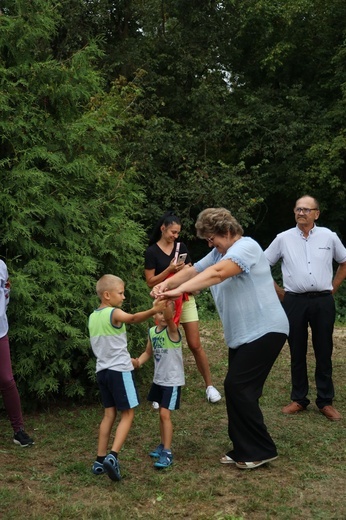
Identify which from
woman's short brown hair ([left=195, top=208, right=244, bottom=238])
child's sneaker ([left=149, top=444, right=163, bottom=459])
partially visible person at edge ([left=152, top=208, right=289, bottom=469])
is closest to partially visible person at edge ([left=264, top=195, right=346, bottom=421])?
partially visible person at edge ([left=152, top=208, right=289, bottom=469])

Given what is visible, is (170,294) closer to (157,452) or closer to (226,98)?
(157,452)

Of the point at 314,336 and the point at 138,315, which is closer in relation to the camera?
the point at 138,315

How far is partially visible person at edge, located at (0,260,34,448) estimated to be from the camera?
547 centimetres

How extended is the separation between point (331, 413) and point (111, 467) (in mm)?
2746

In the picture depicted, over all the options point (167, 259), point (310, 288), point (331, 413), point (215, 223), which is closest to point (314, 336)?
point (310, 288)

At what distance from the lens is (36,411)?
6.61 m

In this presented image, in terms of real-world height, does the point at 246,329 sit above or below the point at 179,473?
above

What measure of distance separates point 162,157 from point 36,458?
14.9 metres

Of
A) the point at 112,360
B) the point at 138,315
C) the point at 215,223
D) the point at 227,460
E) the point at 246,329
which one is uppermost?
the point at 215,223

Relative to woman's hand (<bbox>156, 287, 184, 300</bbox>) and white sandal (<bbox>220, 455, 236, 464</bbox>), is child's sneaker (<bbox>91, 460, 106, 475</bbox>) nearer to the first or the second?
white sandal (<bbox>220, 455, 236, 464</bbox>)

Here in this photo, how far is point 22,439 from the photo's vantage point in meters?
5.59

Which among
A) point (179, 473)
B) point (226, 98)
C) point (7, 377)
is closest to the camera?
point (179, 473)

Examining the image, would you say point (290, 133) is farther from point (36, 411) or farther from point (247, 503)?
point (247, 503)

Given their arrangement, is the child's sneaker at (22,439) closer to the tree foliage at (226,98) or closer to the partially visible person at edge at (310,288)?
the partially visible person at edge at (310,288)
